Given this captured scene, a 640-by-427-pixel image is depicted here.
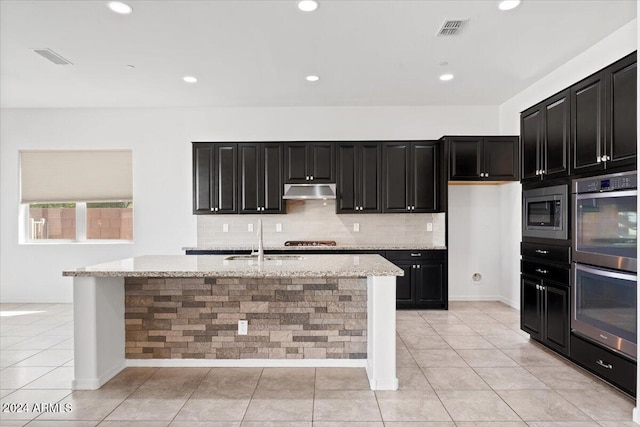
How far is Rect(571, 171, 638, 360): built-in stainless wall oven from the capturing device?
2.46 m

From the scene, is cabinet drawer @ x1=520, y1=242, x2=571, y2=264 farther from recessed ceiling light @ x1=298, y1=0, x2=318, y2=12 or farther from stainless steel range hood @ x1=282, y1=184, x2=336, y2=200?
recessed ceiling light @ x1=298, y1=0, x2=318, y2=12

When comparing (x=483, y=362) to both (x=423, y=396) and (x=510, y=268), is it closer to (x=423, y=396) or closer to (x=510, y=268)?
(x=423, y=396)

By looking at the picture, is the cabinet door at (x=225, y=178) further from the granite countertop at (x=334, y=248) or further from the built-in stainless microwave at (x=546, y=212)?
the built-in stainless microwave at (x=546, y=212)

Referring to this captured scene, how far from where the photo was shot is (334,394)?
261 centimetres

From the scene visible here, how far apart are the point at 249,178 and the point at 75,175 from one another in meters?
2.72

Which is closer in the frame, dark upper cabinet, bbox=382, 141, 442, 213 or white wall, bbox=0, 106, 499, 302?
dark upper cabinet, bbox=382, 141, 442, 213

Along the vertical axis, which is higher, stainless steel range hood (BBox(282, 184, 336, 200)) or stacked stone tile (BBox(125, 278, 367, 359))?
stainless steel range hood (BBox(282, 184, 336, 200))

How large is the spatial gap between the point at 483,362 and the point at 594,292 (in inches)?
40.8

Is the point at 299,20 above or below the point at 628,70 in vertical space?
above

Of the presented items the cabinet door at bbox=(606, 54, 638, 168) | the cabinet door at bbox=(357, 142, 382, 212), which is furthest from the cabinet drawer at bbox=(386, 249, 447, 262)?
the cabinet door at bbox=(606, 54, 638, 168)

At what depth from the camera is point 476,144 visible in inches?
197

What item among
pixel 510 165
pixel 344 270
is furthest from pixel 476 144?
pixel 344 270

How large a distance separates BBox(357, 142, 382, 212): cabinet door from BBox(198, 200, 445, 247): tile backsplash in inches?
13.4

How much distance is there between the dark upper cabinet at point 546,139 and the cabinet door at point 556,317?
0.99m
